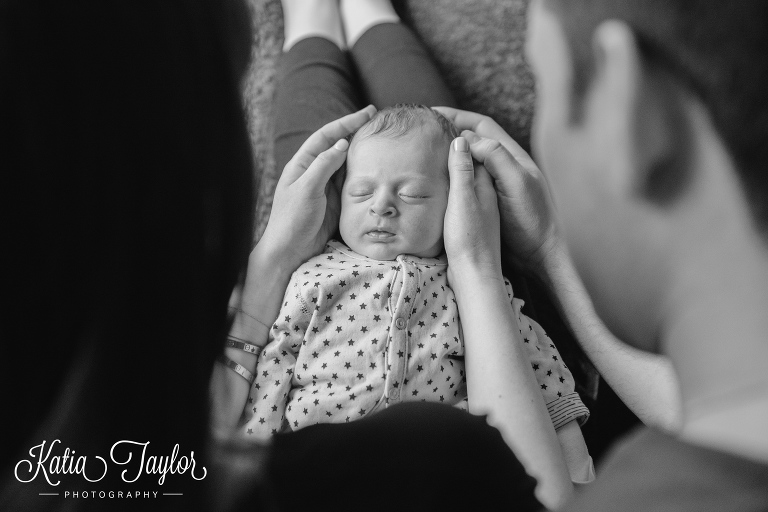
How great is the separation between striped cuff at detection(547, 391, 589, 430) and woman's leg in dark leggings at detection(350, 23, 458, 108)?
0.71 meters

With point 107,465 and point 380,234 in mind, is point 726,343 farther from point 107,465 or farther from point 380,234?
point 380,234

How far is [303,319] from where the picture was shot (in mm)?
1190

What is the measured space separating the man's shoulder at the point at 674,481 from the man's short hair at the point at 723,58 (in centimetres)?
15

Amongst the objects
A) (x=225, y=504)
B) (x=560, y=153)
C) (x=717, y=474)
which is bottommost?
(x=225, y=504)

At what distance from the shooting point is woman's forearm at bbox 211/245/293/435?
3.76 feet

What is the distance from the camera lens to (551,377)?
118 cm

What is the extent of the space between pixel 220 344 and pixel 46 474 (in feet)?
0.51

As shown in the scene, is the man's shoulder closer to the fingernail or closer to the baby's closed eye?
the baby's closed eye

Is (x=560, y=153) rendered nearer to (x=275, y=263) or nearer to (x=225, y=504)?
(x=225, y=504)

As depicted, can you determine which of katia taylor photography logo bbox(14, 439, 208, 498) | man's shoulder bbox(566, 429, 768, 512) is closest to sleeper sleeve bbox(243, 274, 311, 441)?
katia taylor photography logo bbox(14, 439, 208, 498)

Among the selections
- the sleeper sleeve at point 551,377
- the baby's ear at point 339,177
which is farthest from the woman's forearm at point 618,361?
the baby's ear at point 339,177

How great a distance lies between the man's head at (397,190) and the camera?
1.25 metres

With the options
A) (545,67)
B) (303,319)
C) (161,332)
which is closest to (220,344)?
(161,332)

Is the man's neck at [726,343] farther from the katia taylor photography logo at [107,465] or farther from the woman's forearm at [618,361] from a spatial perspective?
the woman's forearm at [618,361]
